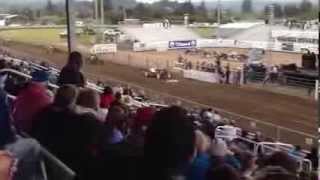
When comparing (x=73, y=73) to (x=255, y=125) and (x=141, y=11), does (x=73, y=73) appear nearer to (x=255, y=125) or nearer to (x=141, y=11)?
(x=141, y=11)

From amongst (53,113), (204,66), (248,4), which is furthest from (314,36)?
(204,66)

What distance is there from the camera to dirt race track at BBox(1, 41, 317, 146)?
1903 mm

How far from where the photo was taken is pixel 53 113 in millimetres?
1528

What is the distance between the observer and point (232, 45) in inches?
97.3

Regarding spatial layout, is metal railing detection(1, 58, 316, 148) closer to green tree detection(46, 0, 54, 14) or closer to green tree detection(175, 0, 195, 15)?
green tree detection(175, 0, 195, 15)

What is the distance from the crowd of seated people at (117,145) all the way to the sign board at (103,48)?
1.11m

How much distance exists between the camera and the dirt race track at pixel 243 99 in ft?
6.24

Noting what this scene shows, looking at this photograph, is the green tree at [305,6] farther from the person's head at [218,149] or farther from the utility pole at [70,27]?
the utility pole at [70,27]

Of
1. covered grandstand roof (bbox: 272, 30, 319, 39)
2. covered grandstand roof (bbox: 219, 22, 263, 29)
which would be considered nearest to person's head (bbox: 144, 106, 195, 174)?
covered grandstand roof (bbox: 272, 30, 319, 39)

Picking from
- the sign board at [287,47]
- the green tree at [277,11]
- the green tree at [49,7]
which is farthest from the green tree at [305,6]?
the green tree at [49,7]

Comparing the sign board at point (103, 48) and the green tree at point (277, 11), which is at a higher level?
the green tree at point (277, 11)

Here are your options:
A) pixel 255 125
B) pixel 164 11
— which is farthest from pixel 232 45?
pixel 255 125

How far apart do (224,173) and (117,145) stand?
393mm

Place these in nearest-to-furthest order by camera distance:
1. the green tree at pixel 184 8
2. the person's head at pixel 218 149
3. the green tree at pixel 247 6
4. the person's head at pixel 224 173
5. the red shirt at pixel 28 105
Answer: the person's head at pixel 224 173 < the person's head at pixel 218 149 < the red shirt at pixel 28 105 < the green tree at pixel 247 6 < the green tree at pixel 184 8
